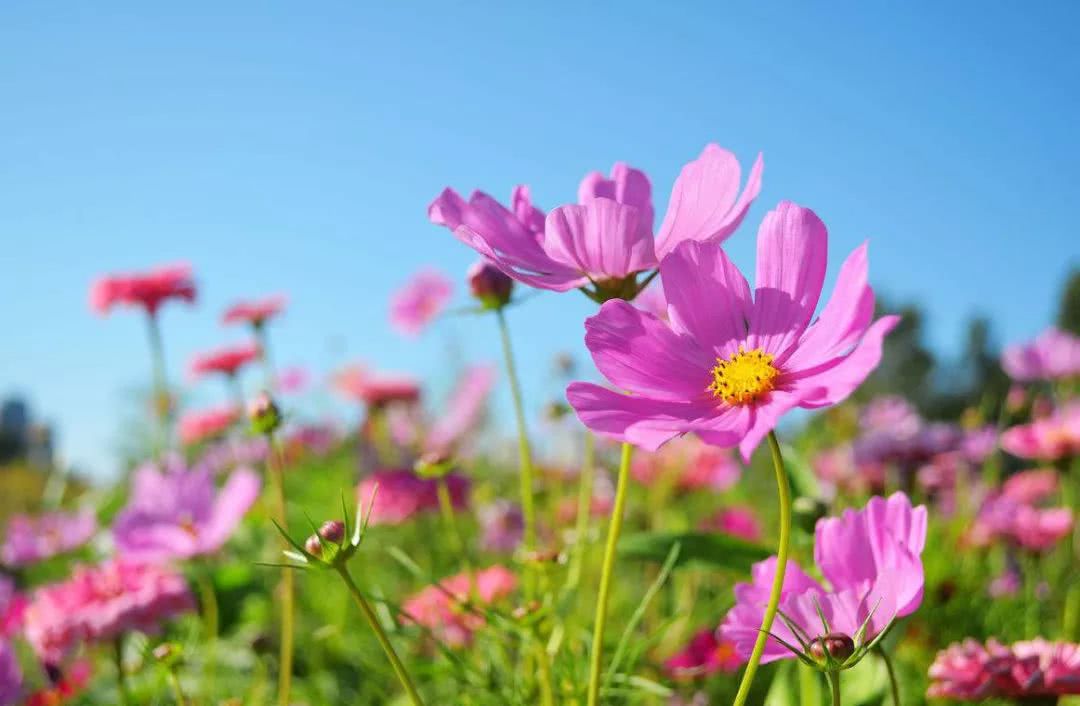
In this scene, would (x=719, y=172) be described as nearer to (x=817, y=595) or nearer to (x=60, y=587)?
(x=817, y=595)

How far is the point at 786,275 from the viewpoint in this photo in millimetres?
464

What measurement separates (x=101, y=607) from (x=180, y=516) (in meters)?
0.20

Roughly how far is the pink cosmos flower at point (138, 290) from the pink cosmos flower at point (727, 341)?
1.49m

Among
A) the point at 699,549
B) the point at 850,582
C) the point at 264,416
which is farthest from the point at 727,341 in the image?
the point at 264,416

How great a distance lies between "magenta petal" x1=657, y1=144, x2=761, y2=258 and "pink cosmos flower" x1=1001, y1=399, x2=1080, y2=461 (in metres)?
1.25

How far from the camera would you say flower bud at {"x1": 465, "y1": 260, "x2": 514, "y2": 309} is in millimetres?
745

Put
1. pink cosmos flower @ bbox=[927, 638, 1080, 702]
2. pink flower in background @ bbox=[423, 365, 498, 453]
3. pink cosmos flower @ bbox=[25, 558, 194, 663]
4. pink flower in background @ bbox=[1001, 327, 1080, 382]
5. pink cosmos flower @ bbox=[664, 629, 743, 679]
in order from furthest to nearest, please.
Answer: pink flower in background @ bbox=[423, 365, 498, 453] → pink flower in background @ bbox=[1001, 327, 1080, 382] → pink cosmos flower @ bbox=[664, 629, 743, 679] → pink cosmos flower @ bbox=[25, 558, 194, 663] → pink cosmos flower @ bbox=[927, 638, 1080, 702]

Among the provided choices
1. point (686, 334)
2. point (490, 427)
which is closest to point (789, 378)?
point (686, 334)

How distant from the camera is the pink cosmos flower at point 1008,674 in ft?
2.01

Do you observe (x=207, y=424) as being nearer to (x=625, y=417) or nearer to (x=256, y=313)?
(x=256, y=313)

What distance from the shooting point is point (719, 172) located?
513 millimetres

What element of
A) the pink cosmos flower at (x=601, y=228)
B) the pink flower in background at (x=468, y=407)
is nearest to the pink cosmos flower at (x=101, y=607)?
the pink cosmos flower at (x=601, y=228)

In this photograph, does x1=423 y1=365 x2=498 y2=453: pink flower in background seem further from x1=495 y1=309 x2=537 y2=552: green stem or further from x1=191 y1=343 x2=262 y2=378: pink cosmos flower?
x1=495 y1=309 x2=537 y2=552: green stem

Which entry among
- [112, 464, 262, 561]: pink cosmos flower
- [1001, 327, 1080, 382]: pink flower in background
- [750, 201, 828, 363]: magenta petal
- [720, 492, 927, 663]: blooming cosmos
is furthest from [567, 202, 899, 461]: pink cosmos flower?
[1001, 327, 1080, 382]: pink flower in background
